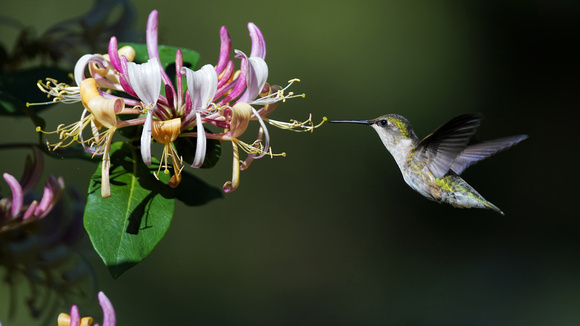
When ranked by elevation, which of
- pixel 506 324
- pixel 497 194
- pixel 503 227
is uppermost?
pixel 497 194

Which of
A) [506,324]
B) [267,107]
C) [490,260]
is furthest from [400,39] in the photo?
[267,107]

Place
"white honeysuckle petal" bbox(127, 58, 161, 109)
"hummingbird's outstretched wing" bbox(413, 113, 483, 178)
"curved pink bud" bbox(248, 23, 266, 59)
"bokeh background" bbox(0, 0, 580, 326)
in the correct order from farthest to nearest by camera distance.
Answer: "bokeh background" bbox(0, 0, 580, 326), "hummingbird's outstretched wing" bbox(413, 113, 483, 178), "curved pink bud" bbox(248, 23, 266, 59), "white honeysuckle petal" bbox(127, 58, 161, 109)

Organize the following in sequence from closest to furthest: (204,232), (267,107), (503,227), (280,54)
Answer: (267,107), (204,232), (280,54), (503,227)

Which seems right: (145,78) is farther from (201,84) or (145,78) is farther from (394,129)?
(394,129)

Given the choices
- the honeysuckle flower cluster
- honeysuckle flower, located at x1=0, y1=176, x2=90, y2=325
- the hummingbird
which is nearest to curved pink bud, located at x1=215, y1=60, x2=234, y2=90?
the honeysuckle flower cluster

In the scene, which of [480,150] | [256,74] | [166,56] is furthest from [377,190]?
[256,74]

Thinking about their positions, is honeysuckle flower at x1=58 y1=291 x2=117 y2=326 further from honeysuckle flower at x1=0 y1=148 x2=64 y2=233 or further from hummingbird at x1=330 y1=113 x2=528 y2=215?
hummingbird at x1=330 y1=113 x2=528 y2=215

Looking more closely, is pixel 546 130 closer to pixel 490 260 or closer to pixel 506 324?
pixel 490 260
